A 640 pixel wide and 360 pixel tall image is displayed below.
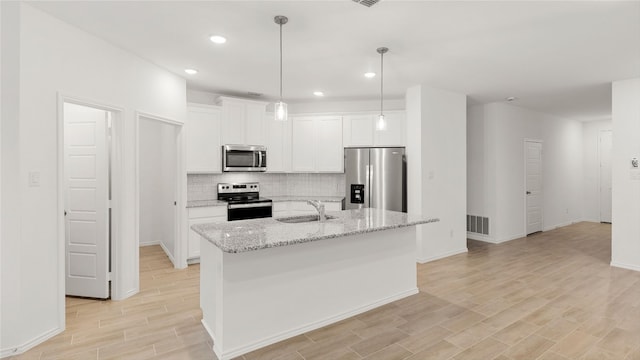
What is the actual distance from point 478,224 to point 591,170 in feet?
14.9

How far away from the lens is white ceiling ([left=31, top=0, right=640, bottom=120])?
8.95ft

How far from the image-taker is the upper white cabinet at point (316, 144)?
233 inches

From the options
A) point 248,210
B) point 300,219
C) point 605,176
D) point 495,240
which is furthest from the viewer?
point 605,176

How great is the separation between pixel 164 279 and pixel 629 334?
4.97 m

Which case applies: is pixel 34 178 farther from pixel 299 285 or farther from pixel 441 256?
A: pixel 441 256

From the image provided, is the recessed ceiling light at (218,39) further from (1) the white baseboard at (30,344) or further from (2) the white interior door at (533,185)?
(2) the white interior door at (533,185)

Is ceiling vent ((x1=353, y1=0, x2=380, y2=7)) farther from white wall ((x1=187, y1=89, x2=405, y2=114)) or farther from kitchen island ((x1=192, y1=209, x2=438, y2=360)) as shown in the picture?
white wall ((x1=187, y1=89, x2=405, y2=114))

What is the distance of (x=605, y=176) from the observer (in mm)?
8594

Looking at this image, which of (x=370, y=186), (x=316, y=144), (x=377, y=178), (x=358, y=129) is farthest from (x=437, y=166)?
(x=316, y=144)

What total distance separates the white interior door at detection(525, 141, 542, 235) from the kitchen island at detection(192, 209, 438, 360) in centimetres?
509

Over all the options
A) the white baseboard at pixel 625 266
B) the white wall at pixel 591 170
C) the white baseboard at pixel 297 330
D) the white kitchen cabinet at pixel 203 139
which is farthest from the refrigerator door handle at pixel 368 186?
the white wall at pixel 591 170

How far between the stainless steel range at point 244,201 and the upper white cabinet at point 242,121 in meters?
0.79

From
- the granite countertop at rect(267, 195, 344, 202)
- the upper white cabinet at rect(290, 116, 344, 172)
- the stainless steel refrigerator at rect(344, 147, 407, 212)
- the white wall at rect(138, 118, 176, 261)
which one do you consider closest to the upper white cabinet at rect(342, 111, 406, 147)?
the upper white cabinet at rect(290, 116, 344, 172)

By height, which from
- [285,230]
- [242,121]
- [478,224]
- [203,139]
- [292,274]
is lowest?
[478,224]
